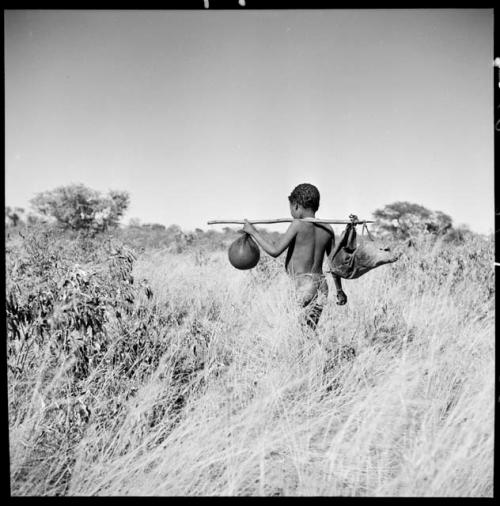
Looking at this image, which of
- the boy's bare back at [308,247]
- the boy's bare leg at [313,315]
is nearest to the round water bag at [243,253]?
the boy's bare back at [308,247]

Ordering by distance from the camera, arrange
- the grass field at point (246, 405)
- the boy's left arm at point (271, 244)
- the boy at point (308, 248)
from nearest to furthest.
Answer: the grass field at point (246, 405), the boy's left arm at point (271, 244), the boy at point (308, 248)

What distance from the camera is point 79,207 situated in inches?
523

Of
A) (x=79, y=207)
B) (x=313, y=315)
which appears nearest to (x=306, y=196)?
(x=313, y=315)

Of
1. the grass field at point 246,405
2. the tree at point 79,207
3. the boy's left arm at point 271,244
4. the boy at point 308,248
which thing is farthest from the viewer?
the tree at point 79,207

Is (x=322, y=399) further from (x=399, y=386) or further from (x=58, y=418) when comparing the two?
(x=58, y=418)

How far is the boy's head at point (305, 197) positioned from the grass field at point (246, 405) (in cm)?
75

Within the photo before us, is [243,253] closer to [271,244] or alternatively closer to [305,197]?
[271,244]

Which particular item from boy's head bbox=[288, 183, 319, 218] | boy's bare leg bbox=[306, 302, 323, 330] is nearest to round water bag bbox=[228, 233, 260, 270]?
boy's head bbox=[288, 183, 319, 218]

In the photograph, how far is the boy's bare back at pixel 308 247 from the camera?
9.83 feet

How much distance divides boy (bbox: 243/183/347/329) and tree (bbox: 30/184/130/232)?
10.8 meters

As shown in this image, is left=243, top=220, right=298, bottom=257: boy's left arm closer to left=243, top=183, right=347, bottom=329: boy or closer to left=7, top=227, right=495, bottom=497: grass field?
left=243, top=183, right=347, bottom=329: boy

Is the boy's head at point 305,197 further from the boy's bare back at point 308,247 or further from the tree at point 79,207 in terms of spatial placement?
the tree at point 79,207

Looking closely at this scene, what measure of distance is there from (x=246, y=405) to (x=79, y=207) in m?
12.1
